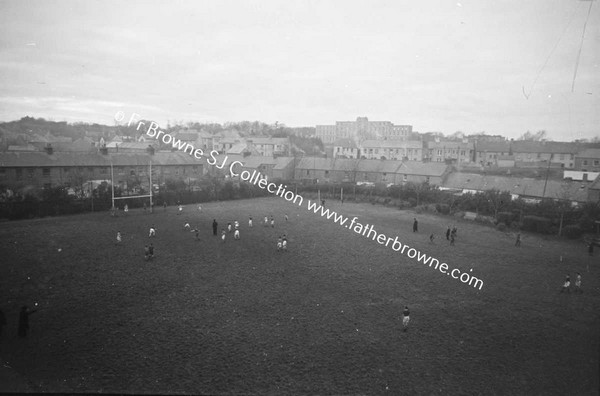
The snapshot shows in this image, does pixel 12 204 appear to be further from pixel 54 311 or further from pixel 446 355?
pixel 446 355

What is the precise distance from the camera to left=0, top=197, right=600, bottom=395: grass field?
36.0ft

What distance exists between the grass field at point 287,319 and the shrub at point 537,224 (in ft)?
23.9

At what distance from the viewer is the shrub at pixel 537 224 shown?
33.4 m

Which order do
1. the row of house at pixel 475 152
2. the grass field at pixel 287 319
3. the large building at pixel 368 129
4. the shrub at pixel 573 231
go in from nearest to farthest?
the grass field at pixel 287 319
the shrub at pixel 573 231
the row of house at pixel 475 152
the large building at pixel 368 129

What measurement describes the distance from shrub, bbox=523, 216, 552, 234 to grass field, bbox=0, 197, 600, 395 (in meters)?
7.30

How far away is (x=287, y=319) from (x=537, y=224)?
2986 cm

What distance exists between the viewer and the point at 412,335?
1385 centimetres

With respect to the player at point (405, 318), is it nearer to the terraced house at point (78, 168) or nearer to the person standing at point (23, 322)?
the person standing at point (23, 322)

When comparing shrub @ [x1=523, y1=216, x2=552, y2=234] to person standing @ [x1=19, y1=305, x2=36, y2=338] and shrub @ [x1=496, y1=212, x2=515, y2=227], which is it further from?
person standing @ [x1=19, y1=305, x2=36, y2=338]

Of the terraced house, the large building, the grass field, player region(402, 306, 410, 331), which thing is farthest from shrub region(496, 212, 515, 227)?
the large building

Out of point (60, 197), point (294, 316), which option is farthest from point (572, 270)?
point (60, 197)

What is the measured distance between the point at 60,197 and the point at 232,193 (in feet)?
66.2

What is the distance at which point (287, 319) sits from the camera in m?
14.7

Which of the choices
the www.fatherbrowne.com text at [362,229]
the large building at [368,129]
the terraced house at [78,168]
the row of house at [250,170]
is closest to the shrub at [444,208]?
the row of house at [250,170]
